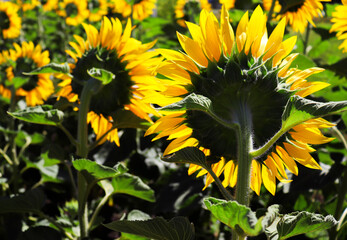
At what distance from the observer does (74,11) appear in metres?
3.94

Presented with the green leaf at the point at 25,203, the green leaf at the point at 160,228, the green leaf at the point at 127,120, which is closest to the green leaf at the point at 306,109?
the green leaf at the point at 160,228

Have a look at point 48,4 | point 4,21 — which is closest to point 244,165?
point 4,21

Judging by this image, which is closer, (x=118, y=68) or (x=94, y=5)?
(x=118, y=68)

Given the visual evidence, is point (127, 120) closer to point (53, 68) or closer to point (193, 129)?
point (53, 68)

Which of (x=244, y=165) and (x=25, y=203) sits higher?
(x=244, y=165)

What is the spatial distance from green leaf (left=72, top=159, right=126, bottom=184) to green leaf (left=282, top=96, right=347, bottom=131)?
1.31 feet

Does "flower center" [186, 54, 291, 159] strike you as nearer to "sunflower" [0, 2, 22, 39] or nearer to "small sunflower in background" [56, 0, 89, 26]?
"sunflower" [0, 2, 22, 39]

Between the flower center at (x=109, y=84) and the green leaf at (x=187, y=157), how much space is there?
18.3 inches

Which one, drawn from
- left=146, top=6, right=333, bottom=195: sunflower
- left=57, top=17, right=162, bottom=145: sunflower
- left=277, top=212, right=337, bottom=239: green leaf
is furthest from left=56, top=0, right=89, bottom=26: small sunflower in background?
left=277, top=212, right=337, bottom=239: green leaf

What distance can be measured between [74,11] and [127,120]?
3.18 meters

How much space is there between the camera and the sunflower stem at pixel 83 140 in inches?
39.1

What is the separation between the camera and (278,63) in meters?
0.69

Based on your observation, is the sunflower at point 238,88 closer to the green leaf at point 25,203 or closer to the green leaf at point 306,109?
the green leaf at point 306,109

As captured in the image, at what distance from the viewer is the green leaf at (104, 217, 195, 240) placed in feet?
2.12
